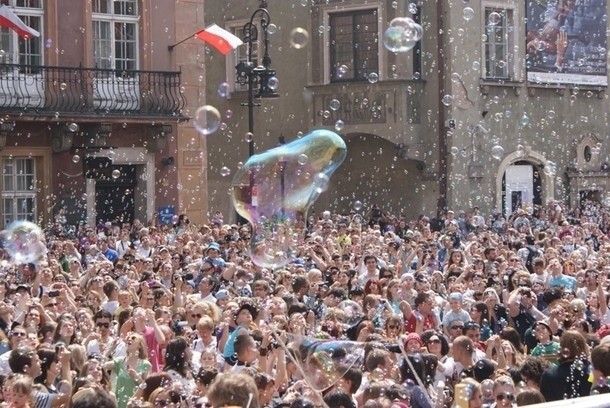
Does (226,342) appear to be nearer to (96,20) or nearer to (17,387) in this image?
(17,387)

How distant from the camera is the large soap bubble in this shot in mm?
15094

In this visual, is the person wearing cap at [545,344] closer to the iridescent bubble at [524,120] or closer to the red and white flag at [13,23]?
the red and white flag at [13,23]

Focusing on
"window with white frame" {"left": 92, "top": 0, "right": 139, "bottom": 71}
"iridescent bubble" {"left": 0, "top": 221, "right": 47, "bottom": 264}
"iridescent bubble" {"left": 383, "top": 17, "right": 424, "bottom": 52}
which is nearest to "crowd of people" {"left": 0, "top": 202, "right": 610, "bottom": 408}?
"iridescent bubble" {"left": 0, "top": 221, "right": 47, "bottom": 264}

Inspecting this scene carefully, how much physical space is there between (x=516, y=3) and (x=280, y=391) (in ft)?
77.3

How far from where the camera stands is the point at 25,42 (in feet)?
78.9

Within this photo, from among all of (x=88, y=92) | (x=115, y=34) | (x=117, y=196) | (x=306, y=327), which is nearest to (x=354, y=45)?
(x=115, y=34)

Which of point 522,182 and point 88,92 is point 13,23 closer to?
point 88,92

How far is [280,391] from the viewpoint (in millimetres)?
9109

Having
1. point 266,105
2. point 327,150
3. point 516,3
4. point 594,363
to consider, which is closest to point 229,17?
point 266,105

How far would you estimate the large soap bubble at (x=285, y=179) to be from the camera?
15094 millimetres

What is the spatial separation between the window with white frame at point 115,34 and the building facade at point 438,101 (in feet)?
18.8

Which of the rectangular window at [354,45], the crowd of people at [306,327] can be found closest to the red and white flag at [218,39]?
the rectangular window at [354,45]

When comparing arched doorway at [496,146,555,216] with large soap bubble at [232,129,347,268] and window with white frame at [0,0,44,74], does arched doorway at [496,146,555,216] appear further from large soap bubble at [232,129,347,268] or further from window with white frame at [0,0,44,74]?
large soap bubble at [232,129,347,268]

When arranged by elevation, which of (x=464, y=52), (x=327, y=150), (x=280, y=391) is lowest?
(x=280, y=391)
